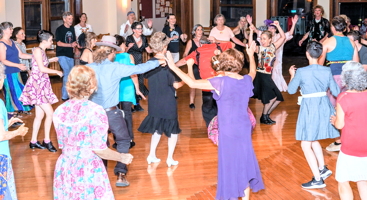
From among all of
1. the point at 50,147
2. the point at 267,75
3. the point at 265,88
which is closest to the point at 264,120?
the point at 265,88

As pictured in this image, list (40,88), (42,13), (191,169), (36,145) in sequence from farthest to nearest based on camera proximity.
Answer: (42,13)
(36,145)
(40,88)
(191,169)

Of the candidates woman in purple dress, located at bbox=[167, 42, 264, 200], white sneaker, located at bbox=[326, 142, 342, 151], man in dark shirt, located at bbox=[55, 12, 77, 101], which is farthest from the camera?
man in dark shirt, located at bbox=[55, 12, 77, 101]

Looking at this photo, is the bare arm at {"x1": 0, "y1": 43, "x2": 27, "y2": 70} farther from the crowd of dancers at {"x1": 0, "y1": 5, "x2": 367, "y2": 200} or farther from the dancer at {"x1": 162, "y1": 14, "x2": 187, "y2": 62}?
the dancer at {"x1": 162, "y1": 14, "x2": 187, "y2": 62}

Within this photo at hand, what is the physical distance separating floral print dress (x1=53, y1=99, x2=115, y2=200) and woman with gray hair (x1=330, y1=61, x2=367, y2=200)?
5.38 feet

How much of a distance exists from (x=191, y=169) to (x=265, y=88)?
88.9 inches

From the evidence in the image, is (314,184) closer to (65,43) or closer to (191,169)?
(191,169)

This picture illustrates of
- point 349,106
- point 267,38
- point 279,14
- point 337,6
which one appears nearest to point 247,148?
point 349,106

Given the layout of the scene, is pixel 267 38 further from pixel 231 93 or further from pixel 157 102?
pixel 231 93

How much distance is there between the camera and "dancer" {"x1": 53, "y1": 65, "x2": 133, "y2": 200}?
127 inches

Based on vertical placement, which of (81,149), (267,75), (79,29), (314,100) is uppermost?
(79,29)

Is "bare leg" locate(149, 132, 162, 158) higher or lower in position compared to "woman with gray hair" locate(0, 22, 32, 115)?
lower

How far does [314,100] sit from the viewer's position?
15.2 ft

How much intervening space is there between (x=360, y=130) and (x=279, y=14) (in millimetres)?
10603

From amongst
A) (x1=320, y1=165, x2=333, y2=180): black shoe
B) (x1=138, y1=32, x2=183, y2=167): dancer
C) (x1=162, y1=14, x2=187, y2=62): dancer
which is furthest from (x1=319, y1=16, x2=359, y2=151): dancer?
(x1=162, y1=14, x2=187, y2=62): dancer
